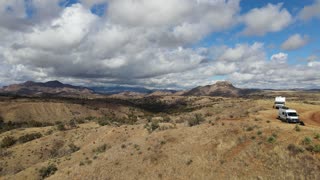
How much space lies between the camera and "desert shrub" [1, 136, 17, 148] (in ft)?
193

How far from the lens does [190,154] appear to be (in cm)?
2670

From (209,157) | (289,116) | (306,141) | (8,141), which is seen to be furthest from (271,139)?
(8,141)

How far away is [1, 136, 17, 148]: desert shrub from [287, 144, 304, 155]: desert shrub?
2230 inches

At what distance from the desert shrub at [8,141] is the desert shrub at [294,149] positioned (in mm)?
56635

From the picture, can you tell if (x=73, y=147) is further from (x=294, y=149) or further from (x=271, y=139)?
(x=294, y=149)

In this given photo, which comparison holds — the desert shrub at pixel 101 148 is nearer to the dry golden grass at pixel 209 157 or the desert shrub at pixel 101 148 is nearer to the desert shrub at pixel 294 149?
the dry golden grass at pixel 209 157

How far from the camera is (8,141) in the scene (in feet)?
197

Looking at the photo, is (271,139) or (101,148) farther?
(101,148)

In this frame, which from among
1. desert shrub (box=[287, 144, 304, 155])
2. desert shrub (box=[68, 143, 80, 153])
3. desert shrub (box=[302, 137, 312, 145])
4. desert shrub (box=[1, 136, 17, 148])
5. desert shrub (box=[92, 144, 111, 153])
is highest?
desert shrub (box=[302, 137, 312, 145])

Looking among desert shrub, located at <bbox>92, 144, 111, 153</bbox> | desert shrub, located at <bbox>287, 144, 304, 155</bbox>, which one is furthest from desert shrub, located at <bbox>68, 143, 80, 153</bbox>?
desert shrub, located at <bbox>287, 144, 304, 155</bbox>

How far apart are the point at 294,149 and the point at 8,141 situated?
58175 millimetres

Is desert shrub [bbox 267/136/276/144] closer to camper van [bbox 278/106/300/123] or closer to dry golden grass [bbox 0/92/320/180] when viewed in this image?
dry golden grass [bbox 0/92/320/180]

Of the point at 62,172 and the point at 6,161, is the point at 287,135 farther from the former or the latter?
the point at 6,161

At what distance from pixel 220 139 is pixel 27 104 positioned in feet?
482
